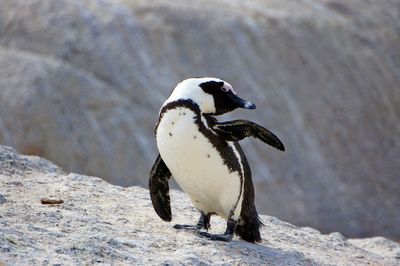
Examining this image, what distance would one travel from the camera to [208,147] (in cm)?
584

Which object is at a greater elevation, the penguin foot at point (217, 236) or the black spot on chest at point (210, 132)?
the black spot on chest at point (210, 132)

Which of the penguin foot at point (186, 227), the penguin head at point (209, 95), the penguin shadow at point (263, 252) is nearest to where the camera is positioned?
the penguin shadow at point (263, 252)

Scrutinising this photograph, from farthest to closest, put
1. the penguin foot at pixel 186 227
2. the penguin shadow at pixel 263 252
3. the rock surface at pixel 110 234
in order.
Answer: the penguin foot at pixel 186 227 → the penguin shadow at pixel 263 252 → the rock surface at pixel 110 234

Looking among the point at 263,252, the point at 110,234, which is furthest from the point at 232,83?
the point at 110,234

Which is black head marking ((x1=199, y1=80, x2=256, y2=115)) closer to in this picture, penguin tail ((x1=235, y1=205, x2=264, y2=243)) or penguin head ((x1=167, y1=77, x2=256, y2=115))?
penguin head ((x1=167, y1=77, x2=256, y2=115))

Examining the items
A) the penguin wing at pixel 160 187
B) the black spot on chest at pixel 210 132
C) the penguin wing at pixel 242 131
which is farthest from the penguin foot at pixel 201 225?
the penguin wing at pixel 242 131

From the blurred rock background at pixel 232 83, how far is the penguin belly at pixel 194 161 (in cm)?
581

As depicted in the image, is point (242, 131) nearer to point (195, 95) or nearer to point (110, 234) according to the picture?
point (195, 95)

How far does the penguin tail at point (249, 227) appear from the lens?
6.18 meters

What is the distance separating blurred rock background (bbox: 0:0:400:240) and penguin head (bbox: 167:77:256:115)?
579cm

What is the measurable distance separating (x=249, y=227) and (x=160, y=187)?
1.80 ft

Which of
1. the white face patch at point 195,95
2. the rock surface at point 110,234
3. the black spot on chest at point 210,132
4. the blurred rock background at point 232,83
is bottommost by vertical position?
the rock surface at point 110,234

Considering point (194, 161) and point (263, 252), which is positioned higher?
point (194, 161)

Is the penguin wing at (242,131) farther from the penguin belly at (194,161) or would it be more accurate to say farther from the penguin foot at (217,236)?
the penguin foot at (217,236)
